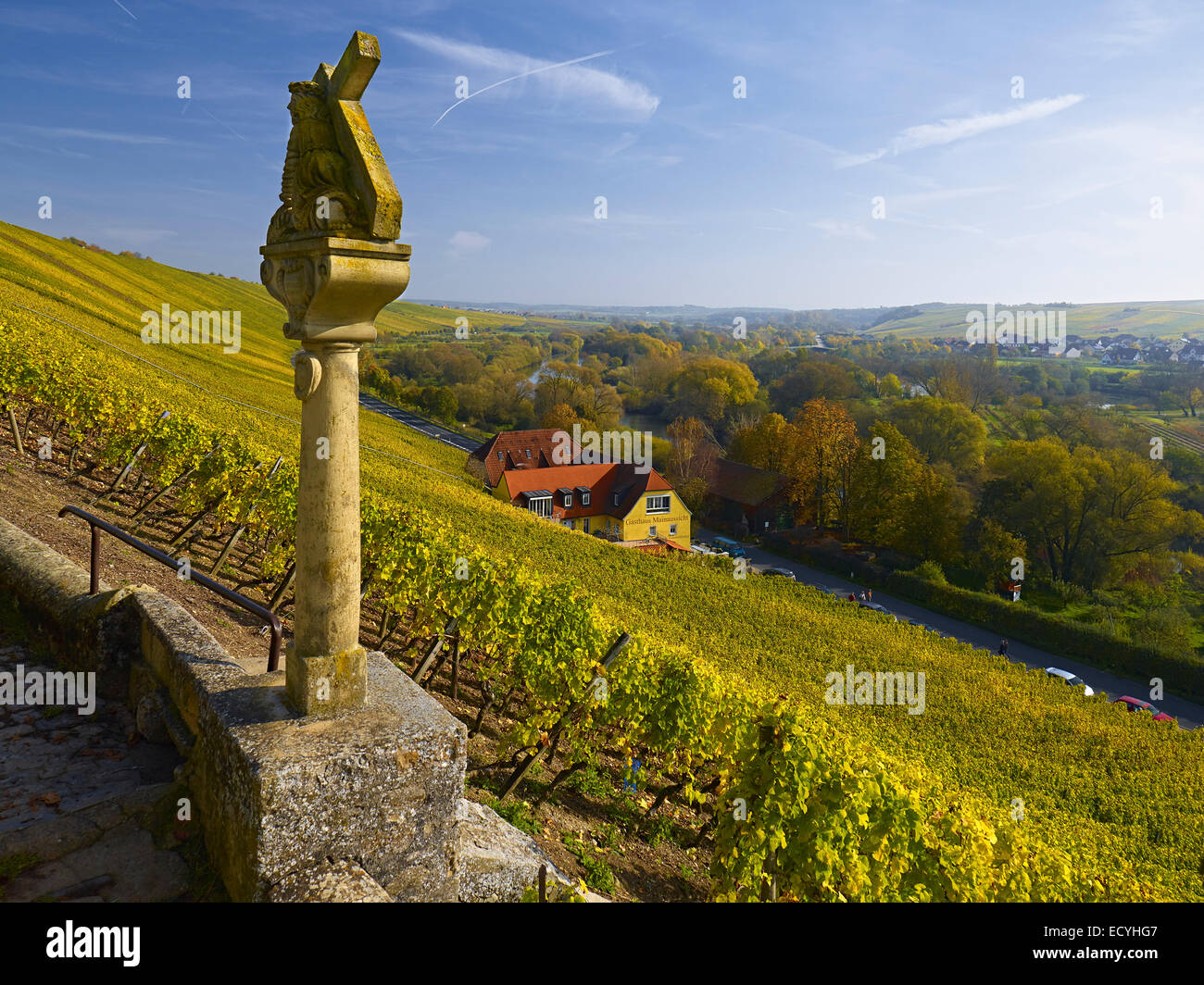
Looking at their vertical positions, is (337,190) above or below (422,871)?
above

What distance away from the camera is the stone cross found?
4.52m

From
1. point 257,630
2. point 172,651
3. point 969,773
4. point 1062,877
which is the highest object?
point 172,651

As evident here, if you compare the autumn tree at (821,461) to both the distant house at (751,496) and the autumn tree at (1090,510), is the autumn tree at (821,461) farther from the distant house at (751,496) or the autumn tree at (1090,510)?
the autumn tree at (1090,510)

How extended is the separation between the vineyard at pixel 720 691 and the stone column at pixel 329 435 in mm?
5015

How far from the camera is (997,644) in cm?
3825

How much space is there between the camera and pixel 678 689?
10484 millimetres

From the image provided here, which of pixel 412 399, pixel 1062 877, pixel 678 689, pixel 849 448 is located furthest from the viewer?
pixel 412 399

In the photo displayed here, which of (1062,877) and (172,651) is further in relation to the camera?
(1062,877)

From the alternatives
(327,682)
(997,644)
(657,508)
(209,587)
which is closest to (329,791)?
(327,682)
